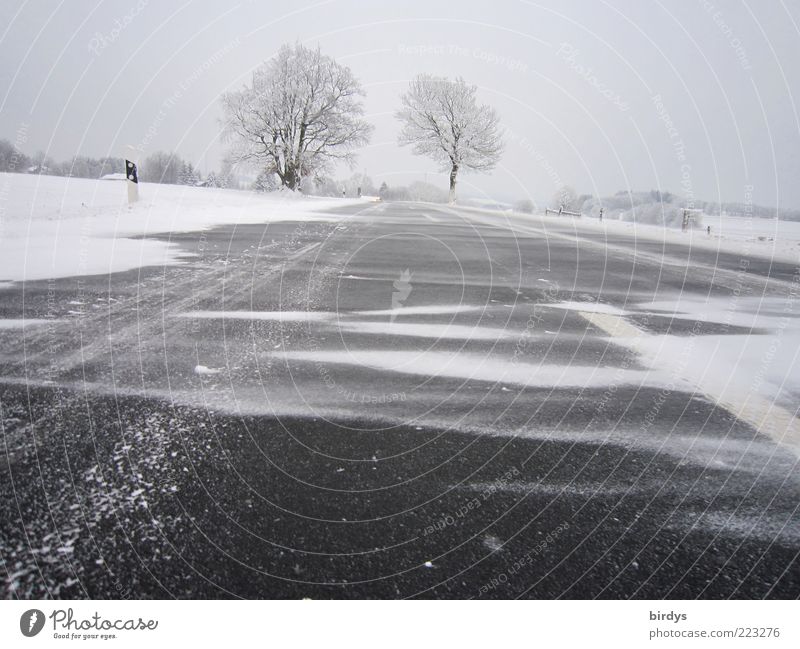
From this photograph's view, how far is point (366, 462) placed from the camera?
7.47ft

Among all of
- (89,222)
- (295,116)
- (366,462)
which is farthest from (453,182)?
(366,462)

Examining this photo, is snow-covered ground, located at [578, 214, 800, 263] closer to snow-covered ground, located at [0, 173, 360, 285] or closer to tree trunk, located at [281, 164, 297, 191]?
snow-covered ground, located at [0, 173, 360, 285]

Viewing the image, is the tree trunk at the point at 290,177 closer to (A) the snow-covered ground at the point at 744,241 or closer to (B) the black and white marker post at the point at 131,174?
(B) the black and white marker post at the point at 131,174

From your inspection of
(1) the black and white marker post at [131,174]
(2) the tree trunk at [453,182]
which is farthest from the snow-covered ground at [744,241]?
(1) the black and white marker post at [131,174]

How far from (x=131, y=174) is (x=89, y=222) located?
3765 mm

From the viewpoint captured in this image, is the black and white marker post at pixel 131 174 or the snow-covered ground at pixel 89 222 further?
the black and white marker post at pixel 131 174

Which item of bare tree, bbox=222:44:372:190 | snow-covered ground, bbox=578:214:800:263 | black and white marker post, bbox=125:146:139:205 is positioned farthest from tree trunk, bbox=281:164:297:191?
snow-covered ground, bbox=578:214:800:263

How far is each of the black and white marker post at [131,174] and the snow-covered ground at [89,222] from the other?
306 millimetres

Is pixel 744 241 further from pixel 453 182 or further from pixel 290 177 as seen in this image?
pixel 290 177

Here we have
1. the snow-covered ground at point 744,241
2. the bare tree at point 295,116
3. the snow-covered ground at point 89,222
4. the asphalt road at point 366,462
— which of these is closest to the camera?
the asphalt road at point 366,462

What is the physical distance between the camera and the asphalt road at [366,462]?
1692mm

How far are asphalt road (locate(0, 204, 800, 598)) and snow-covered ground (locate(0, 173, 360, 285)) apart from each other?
1.80 m

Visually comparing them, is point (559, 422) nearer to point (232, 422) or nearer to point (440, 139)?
point (232, 422)

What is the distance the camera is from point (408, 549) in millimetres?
1760
